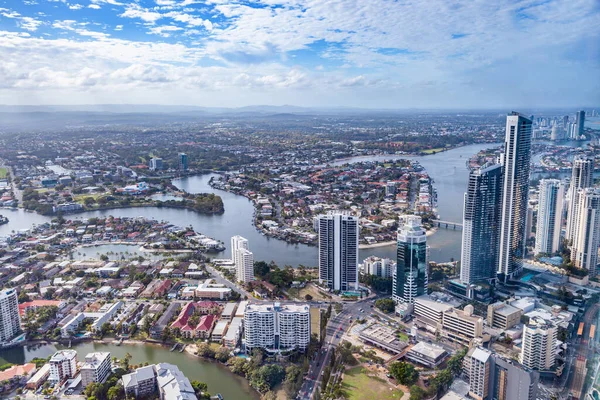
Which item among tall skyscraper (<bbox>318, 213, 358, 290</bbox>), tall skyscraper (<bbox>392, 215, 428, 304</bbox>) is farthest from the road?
tall skyscraper (<bbox>392, 215, 428, 304</bbox>)

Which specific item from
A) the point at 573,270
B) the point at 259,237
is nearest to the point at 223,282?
Result: the point at 259,237

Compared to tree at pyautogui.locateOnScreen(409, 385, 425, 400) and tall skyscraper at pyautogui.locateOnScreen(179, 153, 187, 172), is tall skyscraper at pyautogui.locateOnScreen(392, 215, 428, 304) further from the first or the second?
tall skyscraper at pyautogui.locateOnScreen(179, 153, 187, 172)

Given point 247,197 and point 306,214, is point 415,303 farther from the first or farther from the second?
point 247,197

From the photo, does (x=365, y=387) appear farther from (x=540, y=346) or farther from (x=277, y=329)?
(x=540, y=346)

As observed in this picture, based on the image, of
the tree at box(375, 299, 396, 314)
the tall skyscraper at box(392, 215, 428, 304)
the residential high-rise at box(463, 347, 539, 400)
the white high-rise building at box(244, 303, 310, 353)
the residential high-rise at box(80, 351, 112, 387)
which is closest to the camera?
the residential high-rise at box(463, 347, 539, 400)

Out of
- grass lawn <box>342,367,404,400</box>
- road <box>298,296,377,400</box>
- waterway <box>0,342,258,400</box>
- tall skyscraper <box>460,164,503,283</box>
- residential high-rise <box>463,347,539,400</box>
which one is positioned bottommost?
waterway <box>0,342,258,400</box>

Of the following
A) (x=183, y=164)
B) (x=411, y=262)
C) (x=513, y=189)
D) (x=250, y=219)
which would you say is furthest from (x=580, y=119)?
(x=183, y=164)

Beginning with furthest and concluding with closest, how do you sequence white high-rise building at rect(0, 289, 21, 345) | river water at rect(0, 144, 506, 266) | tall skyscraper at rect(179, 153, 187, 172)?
tall skyscraper at rect(179, 153, 187, 172) → river water at rect(0, 144, 506, 266) → white high-rise building at rect(0, 289, 21, 345)

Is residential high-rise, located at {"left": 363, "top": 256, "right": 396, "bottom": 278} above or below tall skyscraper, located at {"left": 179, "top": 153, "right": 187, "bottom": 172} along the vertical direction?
below
